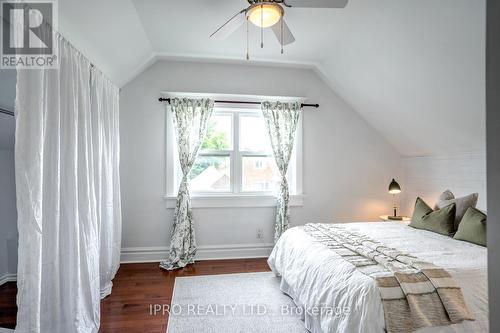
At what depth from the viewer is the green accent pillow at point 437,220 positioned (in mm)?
2684

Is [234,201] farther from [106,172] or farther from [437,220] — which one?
[437,220]

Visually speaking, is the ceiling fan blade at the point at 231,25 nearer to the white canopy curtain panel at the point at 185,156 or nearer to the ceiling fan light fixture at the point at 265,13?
the ceiling fan light fixture at the point at 265,13

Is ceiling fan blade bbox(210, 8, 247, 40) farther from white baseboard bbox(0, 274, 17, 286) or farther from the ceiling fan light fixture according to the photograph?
white baseboard bbox(0, 274, 17, 286)

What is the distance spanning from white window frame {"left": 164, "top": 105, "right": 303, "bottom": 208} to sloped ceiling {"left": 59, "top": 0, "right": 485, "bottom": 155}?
0.76m

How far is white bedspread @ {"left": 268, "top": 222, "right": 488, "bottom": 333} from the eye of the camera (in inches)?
60.6

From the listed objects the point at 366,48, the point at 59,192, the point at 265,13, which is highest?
the point at 366,48

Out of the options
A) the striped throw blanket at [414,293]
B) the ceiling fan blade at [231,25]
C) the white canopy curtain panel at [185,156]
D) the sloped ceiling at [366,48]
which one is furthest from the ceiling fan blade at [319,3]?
the white canopy curtain panel at [185,156]

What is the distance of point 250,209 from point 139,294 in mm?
1752

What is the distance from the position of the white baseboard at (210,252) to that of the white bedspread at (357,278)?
1.11m

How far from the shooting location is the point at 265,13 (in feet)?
6.57

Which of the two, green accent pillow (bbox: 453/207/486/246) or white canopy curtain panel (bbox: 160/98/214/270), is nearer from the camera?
green accent pillow (bbox: 453/207/486/246)

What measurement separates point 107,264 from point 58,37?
6.91ft

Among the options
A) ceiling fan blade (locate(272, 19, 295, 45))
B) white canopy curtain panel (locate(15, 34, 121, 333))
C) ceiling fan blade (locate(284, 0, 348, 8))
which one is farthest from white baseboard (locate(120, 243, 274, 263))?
ceiling fan blade (locate(284, 0, 348, 8))
